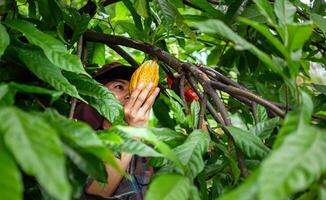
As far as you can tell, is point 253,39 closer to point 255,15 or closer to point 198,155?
point 255,15

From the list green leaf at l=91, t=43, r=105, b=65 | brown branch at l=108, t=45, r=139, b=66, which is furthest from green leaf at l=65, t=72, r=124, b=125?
green leaf at l=91, t=43, r=105, b=65

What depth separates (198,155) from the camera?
0.68 metres

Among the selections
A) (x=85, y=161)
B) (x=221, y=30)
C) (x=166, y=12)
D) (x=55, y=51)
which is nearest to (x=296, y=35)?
(x=221, y=30)

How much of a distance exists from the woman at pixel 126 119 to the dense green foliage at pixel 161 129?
0.10 meters

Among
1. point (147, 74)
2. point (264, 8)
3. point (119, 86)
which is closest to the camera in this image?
point (264, 8)

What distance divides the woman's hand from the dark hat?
22cm

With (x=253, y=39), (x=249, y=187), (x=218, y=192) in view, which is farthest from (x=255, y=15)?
(x=249, y=187)

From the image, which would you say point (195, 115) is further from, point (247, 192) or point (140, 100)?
point (247, 192)

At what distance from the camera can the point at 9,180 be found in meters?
0.44

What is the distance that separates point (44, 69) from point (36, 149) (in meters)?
0.34

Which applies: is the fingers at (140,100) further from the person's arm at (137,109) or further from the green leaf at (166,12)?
the green leaf at (166,12)

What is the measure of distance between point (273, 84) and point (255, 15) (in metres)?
0.37

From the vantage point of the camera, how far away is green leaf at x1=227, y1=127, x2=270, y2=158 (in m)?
0.70

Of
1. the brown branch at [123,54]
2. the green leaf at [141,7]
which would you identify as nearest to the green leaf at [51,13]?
the green leaf at [141,7]
